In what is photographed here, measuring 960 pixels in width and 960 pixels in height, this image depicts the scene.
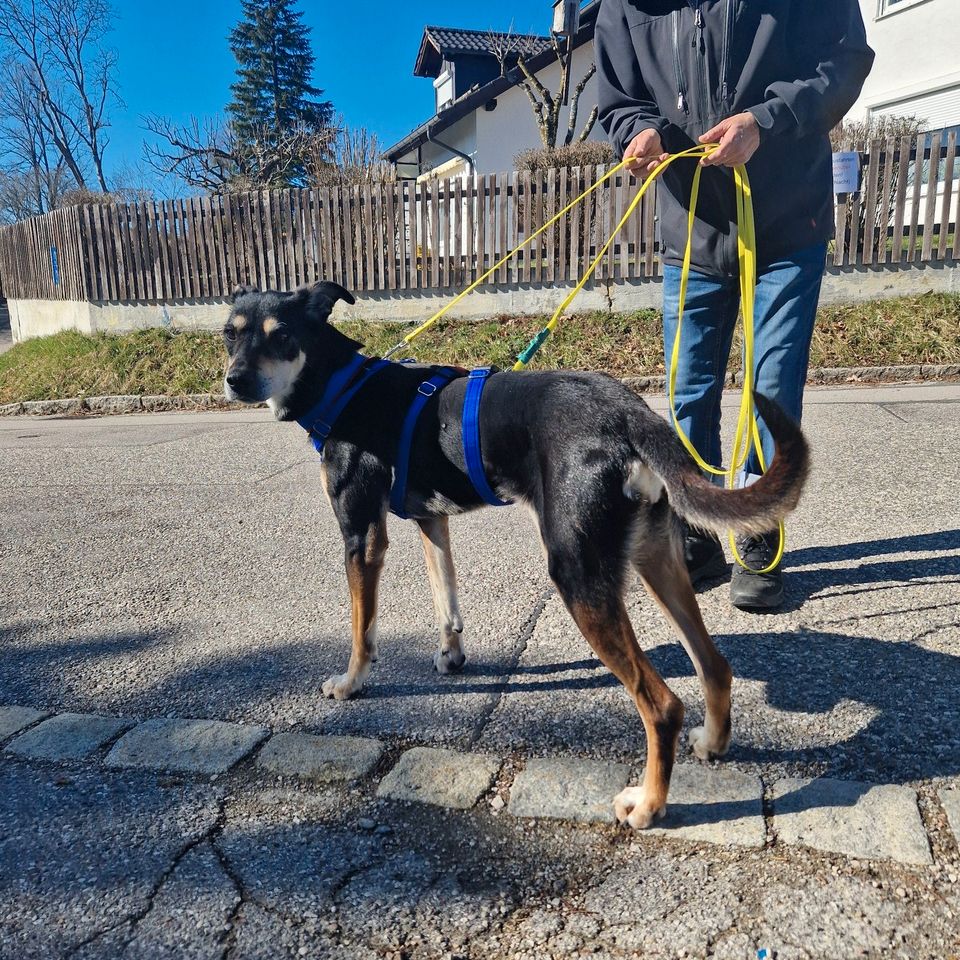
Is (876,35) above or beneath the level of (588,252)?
above

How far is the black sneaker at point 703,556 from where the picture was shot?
3.51 metres

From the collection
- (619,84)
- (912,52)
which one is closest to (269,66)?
(912,52)

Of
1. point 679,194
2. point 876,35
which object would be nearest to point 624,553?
point 679,194

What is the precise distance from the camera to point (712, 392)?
347cm

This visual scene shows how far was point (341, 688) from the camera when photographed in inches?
108

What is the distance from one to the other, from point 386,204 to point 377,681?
32.8ft

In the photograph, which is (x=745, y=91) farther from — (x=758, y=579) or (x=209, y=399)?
(x=209, y=399)

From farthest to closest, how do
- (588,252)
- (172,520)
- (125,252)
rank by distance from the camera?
(125,252)
(588,252)
(172,520)

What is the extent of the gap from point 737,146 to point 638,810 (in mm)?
2277

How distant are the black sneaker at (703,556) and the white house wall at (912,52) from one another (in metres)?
17.5

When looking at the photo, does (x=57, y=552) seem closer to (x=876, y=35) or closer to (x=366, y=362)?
(x=366, y=362)

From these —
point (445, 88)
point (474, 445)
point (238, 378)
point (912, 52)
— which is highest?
point (445, 88)

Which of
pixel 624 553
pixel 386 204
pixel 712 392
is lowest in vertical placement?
pixel 624 553

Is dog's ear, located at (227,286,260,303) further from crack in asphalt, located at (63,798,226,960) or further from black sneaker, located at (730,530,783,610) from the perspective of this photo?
black sneaker, located at (730,530,783,610)
